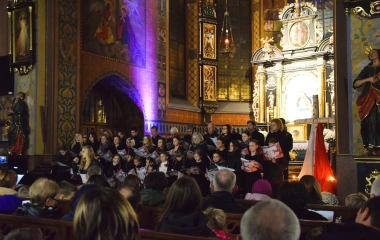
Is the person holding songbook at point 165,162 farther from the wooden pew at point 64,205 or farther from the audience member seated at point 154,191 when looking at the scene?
the wooden pew at point 64,205

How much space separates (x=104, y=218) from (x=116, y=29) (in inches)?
503

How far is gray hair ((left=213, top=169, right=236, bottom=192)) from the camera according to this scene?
186 inches

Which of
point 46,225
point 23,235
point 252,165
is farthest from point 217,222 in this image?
point 252,165

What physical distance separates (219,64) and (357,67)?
11644 millimetres

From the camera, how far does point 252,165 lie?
26.0ft

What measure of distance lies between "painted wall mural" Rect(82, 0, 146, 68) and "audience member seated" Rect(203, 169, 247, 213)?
9.35m

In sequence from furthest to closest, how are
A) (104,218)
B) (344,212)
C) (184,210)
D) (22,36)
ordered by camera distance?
(22,36)
(344,212)
(184,210)
(104,218)

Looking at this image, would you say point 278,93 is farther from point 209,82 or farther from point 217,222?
point 217,222

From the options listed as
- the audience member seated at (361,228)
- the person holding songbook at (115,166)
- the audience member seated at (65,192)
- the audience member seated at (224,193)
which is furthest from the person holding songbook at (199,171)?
the audience member seated at (361,228)

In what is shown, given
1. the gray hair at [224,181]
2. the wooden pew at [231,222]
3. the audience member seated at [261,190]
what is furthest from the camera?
the audience member seated at [261,190]

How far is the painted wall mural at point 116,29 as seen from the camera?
13469mm

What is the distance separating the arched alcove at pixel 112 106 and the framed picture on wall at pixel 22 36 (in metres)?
1.98

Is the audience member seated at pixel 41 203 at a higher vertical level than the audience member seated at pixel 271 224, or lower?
lower

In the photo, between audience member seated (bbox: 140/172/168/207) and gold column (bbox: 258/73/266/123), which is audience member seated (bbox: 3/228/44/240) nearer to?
audience member seated (bbox: 140/172/168/207)
